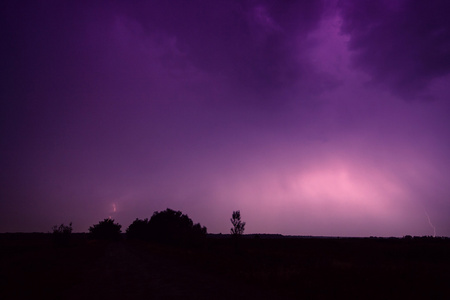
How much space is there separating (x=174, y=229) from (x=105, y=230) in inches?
2303

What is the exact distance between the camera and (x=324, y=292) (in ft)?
35.9

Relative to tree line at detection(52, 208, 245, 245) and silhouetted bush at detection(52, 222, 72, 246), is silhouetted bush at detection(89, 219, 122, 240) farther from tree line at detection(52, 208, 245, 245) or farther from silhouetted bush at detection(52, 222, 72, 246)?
silhouetted bush at detection(52, 222, 72, 246)

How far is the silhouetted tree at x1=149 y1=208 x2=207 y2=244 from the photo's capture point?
58.2 metres

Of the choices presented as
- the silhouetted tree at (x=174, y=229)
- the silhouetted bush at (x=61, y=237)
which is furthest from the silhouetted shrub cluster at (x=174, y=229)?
the silhouetted bush at (x=61, y=237)

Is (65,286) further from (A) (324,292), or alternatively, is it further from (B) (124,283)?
(A) (324,292)

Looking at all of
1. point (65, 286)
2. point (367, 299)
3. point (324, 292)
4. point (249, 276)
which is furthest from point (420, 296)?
point (65, 286)

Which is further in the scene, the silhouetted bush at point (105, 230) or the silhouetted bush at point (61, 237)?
the silhouetted bush at point (105, 230)

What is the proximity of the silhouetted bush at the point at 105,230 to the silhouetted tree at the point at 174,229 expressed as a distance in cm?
3778

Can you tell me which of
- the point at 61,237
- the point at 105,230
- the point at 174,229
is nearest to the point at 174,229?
the point at 174,229

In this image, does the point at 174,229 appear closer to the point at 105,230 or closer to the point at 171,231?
the point at 171,231

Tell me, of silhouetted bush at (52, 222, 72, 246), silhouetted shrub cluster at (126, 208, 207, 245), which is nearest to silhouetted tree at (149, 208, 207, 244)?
silhouetted shrub cluster at (126, 208, 207, 245)

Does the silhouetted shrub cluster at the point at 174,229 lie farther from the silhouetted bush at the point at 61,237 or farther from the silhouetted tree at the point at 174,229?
the silhouetted bush at the point at 61,237

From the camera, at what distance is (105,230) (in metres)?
106

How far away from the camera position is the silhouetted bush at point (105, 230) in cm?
10525
